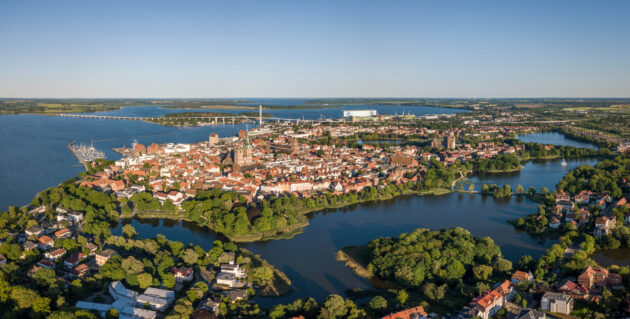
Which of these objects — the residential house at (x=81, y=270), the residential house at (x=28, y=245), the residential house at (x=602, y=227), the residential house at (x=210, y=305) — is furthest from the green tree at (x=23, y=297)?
the residential house at (x=602, y=227)

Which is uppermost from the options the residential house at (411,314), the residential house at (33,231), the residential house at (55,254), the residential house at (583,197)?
the residential house at (583,197)

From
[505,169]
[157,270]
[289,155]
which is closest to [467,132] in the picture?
[505,169]

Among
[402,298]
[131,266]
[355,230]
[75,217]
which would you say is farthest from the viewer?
[355,230]

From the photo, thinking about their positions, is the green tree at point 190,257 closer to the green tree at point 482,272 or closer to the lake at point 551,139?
the green tree at point 482,272

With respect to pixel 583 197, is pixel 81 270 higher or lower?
lower

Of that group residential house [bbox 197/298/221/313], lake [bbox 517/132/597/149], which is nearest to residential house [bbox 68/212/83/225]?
residential house [bbox 197/298/221/313]

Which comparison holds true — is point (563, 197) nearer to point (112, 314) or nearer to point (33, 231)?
point (112, 314)

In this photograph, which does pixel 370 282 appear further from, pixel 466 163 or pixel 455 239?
pixel 466 163

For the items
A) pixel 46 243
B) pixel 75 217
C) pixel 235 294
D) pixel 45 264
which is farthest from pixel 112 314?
pixel 75 217
